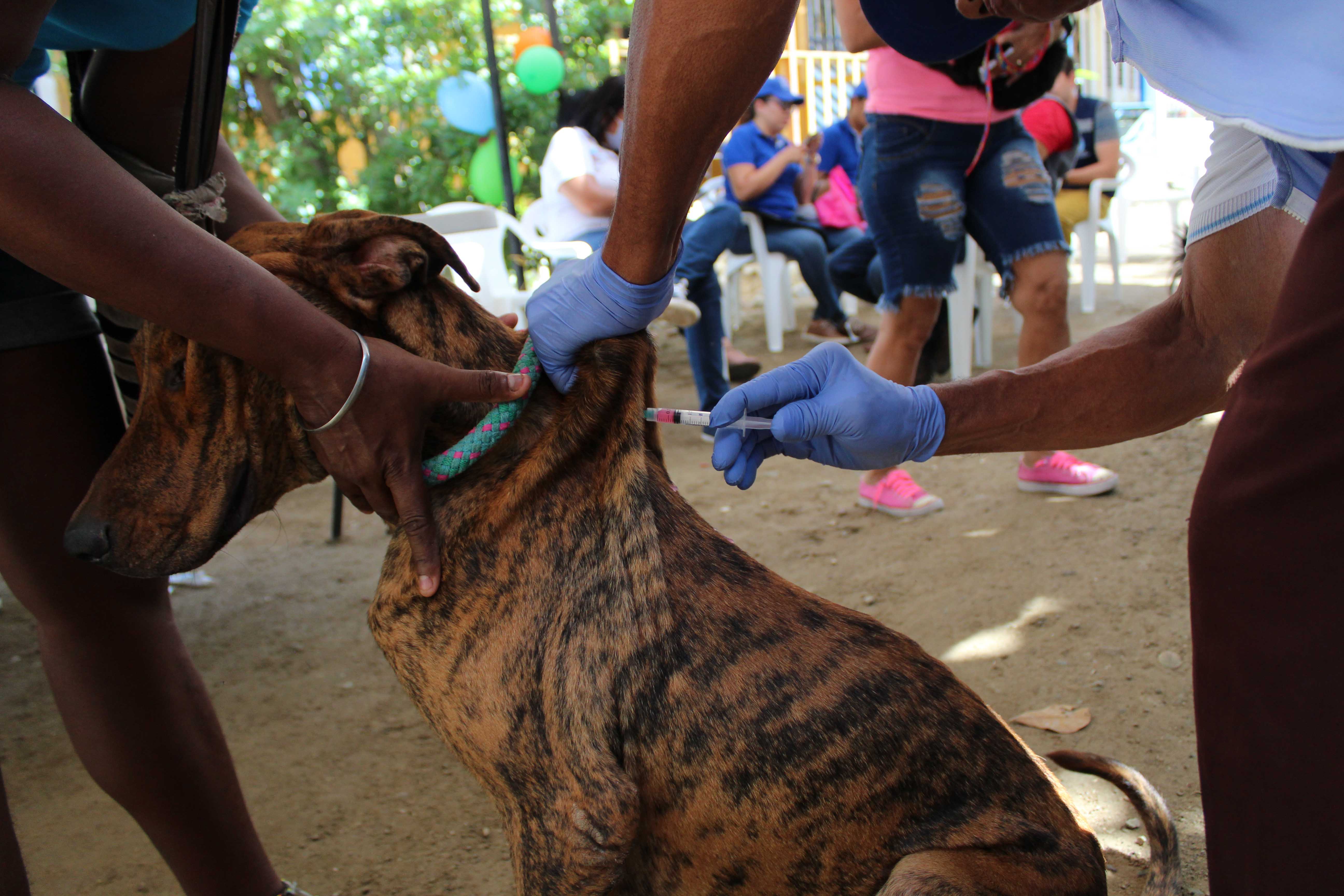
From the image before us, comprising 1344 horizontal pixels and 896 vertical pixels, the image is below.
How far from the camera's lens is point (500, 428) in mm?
1768

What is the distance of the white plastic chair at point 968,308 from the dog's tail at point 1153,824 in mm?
4445

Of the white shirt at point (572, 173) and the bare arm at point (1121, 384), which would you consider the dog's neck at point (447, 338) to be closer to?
the bare arm at point (1121, 384)

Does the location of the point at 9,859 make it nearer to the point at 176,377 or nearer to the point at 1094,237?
the point at 176,377

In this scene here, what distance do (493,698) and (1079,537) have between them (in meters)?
3.34

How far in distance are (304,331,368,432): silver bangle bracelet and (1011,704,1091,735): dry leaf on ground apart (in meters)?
2.30

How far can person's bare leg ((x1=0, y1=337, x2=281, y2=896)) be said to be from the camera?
1.81 meters

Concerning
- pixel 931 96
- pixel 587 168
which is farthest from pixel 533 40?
pixel 931 96

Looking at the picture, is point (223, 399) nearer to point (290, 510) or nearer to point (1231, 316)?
point (1231, 316)

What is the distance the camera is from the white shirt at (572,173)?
22.0 feet

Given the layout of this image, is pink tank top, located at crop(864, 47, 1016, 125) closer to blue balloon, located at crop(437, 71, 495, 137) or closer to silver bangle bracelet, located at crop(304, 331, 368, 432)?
silver bangle bracelet, located at crop(304, 331, 368, 432)

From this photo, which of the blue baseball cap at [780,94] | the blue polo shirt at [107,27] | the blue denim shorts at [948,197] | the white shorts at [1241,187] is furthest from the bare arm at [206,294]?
the blue baseball cap at [780,94]

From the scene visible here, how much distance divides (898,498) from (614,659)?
3.32 m

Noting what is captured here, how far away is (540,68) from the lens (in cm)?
1020

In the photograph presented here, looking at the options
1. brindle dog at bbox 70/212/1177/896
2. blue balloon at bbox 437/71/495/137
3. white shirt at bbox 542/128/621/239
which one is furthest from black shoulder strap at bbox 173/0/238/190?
blue balloon at bbox 437/71/495/137
